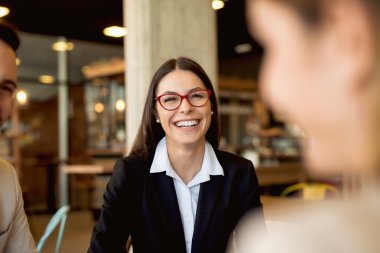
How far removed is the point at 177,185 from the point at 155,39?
2536mm

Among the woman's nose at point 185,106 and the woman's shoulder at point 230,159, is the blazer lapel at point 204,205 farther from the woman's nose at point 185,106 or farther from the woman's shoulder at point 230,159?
the woman's nose at point 185,106

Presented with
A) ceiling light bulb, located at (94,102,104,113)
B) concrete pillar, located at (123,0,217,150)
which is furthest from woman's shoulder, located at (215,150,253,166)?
ceiling light bulb, located at (94,102,104,113)

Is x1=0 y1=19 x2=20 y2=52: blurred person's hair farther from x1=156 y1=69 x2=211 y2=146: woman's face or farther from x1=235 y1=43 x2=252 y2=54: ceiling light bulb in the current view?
x1=235 y1=43 x2=252 y2=54: ceiling light bulb

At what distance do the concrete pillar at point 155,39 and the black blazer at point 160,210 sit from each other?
236 centimetres

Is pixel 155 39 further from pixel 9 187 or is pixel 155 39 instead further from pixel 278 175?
pixel 278 175

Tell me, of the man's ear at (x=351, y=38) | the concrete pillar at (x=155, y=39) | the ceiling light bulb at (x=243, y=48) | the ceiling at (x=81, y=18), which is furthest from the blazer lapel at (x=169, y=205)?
the ceiling light bulb at (x=243, y=48)

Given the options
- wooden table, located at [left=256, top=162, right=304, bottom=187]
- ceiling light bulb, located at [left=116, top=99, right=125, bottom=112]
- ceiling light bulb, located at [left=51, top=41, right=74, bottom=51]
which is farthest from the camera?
ceiling light bulb, located at [left=116, top=99, right=125, bottom=112]

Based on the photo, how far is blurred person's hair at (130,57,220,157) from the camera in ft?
6.86

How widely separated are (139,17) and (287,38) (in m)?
3.88

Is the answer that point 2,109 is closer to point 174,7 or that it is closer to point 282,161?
point 174,7

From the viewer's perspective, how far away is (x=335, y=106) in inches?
23.1

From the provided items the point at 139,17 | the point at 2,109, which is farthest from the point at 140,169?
the point at 139,17

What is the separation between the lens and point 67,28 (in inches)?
355

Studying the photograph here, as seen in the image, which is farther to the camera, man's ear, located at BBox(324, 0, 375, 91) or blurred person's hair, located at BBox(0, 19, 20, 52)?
blurred person's hair, located at BBox(0, 19, 20, 52)
